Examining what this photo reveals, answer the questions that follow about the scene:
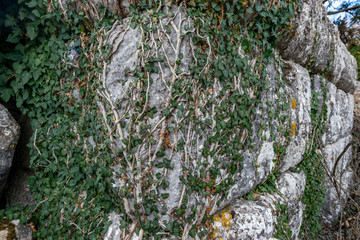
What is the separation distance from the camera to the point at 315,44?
3.17 m

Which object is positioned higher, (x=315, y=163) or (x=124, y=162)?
(x=124, y=162)

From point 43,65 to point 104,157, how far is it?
3.24 feet

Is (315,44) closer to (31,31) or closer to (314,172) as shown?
(314,172)

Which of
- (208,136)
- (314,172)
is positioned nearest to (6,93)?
(208,136)

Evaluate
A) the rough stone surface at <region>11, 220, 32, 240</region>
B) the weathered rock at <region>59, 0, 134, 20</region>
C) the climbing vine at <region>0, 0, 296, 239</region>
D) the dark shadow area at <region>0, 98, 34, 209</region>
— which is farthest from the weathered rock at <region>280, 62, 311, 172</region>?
the dark shadow area at <region>0, 98, 34, 209</region>

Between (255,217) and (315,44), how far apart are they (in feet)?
8.37

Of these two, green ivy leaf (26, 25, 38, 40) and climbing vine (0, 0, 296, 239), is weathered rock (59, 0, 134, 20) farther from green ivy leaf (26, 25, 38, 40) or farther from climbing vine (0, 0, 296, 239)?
green ivy leaf (26, 25, 38, 40)

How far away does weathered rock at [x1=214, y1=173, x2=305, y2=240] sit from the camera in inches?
72.9

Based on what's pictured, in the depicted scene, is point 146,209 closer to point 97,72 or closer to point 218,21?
point 97,72

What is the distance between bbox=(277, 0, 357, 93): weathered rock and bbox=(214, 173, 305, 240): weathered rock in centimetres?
161

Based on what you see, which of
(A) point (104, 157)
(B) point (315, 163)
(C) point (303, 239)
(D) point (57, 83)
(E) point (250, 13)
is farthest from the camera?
(B) point (315, 163)

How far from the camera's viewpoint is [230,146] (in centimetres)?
191

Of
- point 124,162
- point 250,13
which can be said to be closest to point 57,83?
point 124,162

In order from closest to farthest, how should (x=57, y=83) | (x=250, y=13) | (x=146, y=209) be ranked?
(x=146, y=209)
(x=250, y=13)
(x=57, y=83)
